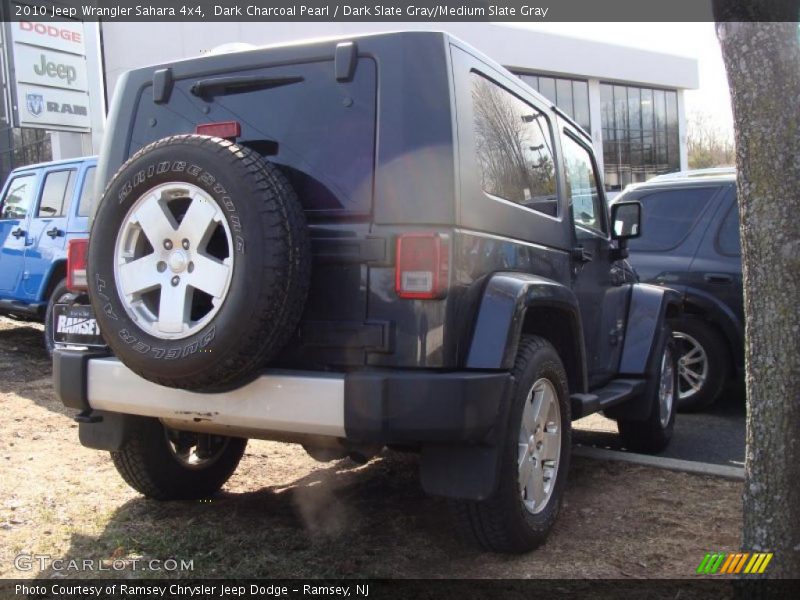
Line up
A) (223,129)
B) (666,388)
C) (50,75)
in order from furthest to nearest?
1. (50,75)
2. (666,388)
3. (223,129)

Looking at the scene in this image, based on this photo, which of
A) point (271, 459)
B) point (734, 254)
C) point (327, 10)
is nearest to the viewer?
point (271, 459)

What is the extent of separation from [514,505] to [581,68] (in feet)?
97.7

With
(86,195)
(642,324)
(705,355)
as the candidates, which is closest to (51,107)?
(86,195)

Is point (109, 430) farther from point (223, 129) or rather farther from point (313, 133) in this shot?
point (313, 133)

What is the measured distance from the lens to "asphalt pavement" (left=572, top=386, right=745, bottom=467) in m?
5.19

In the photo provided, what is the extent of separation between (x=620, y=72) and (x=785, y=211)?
32.4m

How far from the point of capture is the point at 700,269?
642cm

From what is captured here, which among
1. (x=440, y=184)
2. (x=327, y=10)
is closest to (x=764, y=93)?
(x=440, y=184)

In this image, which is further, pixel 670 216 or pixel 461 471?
pixel 670 216

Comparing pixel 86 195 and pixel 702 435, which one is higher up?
pixel 86 195

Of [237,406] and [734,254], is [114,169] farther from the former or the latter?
[734,254]

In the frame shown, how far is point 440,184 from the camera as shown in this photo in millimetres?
2879

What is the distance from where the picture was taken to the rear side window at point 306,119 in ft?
9.97

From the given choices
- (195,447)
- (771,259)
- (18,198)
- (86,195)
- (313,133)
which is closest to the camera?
(771,259)
